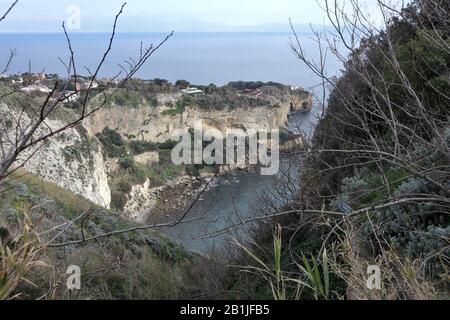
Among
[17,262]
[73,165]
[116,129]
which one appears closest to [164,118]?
[116,129]

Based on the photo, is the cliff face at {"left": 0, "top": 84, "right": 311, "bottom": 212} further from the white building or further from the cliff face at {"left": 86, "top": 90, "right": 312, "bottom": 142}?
the white building

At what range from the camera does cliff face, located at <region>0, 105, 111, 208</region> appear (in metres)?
24.4

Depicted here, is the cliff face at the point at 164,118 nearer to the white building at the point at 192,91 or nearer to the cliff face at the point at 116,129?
the cliff face at the point at 116,129

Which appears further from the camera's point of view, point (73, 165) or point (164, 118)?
point (164, 118)

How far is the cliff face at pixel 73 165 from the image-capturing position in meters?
Result: 24.4

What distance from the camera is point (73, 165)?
89.9ft

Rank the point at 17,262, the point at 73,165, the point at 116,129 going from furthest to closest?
the point at 116,129 → the point at 73,165 → the point at 17,262

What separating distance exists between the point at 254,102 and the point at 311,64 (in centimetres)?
4721

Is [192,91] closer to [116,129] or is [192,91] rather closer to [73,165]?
→ [116,129]

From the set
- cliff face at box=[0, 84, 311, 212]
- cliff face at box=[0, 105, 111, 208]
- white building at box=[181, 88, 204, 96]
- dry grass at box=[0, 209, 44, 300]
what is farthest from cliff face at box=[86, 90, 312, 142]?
dry grass at box=[0, 209, 44, 300]

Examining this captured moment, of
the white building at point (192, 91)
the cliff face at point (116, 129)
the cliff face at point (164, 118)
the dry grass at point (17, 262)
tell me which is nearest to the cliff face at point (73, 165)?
the cliff face at point (116, 129)

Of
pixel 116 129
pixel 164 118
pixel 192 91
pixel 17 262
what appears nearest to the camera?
pixel 17 262
